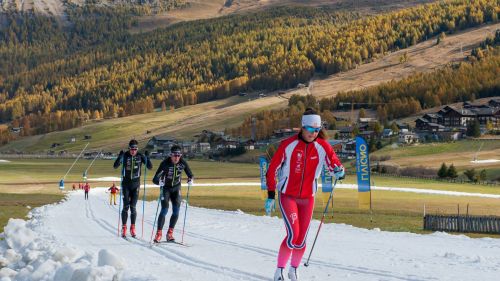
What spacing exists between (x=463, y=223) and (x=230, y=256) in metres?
19.8

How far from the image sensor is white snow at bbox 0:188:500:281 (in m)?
14.0

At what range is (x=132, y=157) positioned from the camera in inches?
886

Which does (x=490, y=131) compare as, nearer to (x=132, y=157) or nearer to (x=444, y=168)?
(x=444, y=168)

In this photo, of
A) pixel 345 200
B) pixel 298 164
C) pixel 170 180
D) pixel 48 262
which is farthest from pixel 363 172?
pixel 298 164

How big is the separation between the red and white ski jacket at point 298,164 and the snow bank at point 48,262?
3.62 meters

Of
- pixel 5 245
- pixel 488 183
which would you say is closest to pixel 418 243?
pixel 5 245

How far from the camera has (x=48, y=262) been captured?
14.3 m

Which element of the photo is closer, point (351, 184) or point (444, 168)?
point (351, 184)

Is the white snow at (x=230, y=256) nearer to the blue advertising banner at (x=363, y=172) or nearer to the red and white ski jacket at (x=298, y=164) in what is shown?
the red and white ski jacket at (x=298, y=164)

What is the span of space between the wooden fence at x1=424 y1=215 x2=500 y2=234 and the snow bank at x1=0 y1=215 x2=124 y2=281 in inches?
836

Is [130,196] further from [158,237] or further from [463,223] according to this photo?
[463,223]

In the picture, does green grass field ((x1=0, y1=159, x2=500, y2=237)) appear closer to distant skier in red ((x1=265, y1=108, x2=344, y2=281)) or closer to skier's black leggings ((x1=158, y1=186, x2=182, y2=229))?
skier's black leggings ((x1=158, y1=186, x2=182, y2=229))

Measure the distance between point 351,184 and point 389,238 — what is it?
73.3m

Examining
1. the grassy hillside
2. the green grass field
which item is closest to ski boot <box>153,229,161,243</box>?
the green grass field
